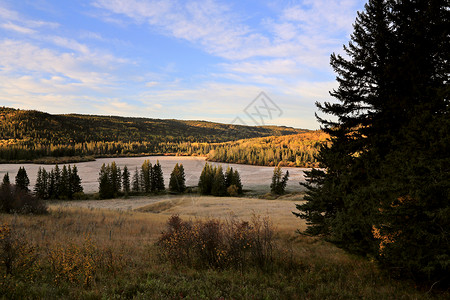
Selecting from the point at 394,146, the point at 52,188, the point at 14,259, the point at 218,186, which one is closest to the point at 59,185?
the point at 52,188

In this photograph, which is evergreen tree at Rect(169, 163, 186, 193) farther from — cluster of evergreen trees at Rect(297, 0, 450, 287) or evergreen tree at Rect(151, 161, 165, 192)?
cluster of evergreen trees at Rect(297, 0, 450, 287)

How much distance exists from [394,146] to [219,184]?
2367 inches

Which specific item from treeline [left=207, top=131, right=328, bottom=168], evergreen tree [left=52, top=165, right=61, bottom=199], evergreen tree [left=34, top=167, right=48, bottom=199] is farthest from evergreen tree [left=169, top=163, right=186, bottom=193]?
treeline [left=207, top=131, right=328, bottom=168]

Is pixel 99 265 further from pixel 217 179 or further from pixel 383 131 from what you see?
pixel 217 179

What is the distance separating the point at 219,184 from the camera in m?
67.9

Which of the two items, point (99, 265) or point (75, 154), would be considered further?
point (75, 154)

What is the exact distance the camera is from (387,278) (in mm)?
7371

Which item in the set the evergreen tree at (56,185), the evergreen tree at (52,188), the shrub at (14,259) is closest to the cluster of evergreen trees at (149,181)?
the evergreen tree at (56,185)

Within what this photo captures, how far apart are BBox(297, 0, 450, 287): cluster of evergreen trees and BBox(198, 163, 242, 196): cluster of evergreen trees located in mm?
56009

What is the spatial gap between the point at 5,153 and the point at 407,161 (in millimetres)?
190512

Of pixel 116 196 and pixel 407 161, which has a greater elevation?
pixel 407 161

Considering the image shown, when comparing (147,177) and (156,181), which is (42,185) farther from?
(156,181)

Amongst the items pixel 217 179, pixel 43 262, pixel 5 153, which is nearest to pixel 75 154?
pixel 5 153

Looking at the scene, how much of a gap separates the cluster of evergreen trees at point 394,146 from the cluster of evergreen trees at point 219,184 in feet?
184
